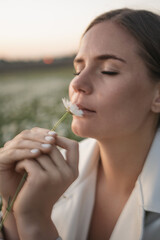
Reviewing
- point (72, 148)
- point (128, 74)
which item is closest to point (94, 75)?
point (128, 74)

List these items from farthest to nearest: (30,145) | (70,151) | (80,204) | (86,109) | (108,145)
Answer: (80,204)
(108,145)
(86,109)
(70,151)
(30,145)

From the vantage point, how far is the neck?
2418 mm

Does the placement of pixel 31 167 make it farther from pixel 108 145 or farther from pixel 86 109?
pixel 108 145

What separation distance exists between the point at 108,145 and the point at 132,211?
62 cm

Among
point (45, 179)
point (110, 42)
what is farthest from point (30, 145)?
point (110, 42)

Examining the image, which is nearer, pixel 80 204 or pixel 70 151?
pixel 70 151

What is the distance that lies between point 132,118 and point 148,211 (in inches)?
33.9

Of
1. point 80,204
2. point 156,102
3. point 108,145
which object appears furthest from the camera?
point 80,204

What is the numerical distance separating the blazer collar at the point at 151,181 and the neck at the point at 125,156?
125 millimetres

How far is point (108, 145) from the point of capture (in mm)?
2424

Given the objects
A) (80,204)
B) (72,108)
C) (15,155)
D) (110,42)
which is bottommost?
(80,204)

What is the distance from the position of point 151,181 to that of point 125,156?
33cm

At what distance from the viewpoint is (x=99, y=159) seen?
3039 mm

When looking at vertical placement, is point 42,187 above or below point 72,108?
below
